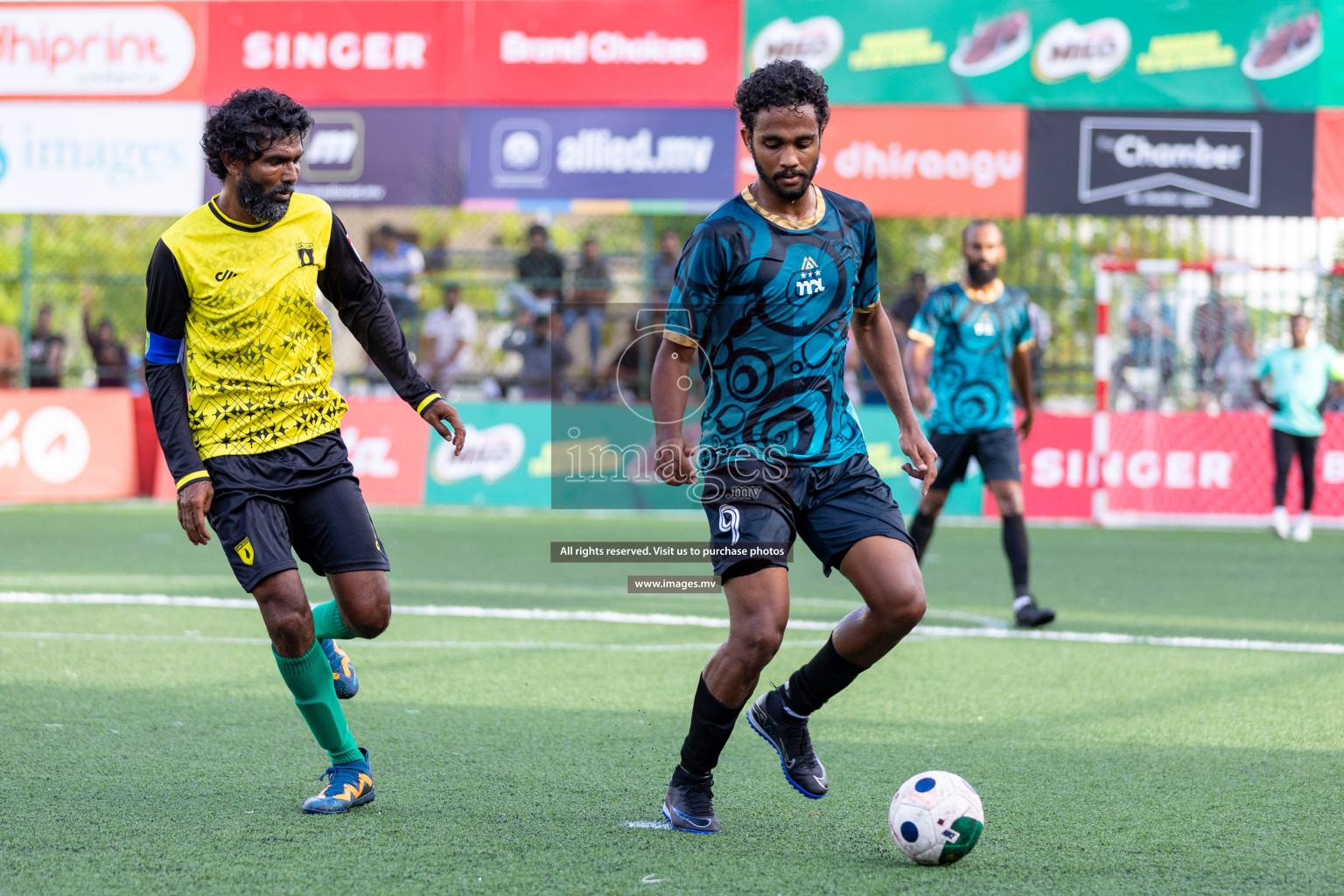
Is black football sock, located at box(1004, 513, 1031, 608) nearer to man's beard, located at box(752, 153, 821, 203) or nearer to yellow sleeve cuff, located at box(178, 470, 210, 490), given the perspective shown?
man's beard, located at box(752, 153, 821, 203)

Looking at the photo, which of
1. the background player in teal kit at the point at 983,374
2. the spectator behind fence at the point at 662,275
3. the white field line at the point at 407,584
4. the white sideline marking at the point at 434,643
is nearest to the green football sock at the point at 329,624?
the white sideline marking at the point at 434,643

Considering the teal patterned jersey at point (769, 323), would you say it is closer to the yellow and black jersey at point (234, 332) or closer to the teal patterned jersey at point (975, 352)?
the yellow and black jersey at point (234, 332)

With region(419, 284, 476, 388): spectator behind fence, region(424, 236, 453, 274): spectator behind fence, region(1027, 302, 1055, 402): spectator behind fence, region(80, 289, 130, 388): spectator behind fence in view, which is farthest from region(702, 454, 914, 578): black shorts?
region(424, 236, 453, 274): spectator behind fence

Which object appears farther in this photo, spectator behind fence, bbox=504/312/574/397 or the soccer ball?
spectator behind fence, bbox=504/312/574/397

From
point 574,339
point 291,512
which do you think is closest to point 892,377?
point 291,512

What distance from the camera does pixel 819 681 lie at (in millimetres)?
4398

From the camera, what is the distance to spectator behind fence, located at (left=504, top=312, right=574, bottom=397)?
16.1 meters

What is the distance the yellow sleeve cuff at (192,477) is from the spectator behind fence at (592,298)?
38.9 feet

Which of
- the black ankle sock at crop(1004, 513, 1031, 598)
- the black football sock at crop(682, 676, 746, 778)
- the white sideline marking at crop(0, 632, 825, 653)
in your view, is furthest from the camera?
the black ankle sock at crop(1004, 513, 1031, 598)

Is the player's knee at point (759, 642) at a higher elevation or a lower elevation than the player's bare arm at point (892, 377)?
lower

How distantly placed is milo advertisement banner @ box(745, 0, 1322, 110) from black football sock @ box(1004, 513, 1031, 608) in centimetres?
809

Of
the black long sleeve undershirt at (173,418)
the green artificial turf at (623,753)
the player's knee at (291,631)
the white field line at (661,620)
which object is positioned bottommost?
the white field line at (661,620)

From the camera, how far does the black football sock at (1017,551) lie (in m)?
8.55

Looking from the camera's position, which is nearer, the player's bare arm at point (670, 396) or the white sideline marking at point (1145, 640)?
the player's bare arm at point (670, 396)
